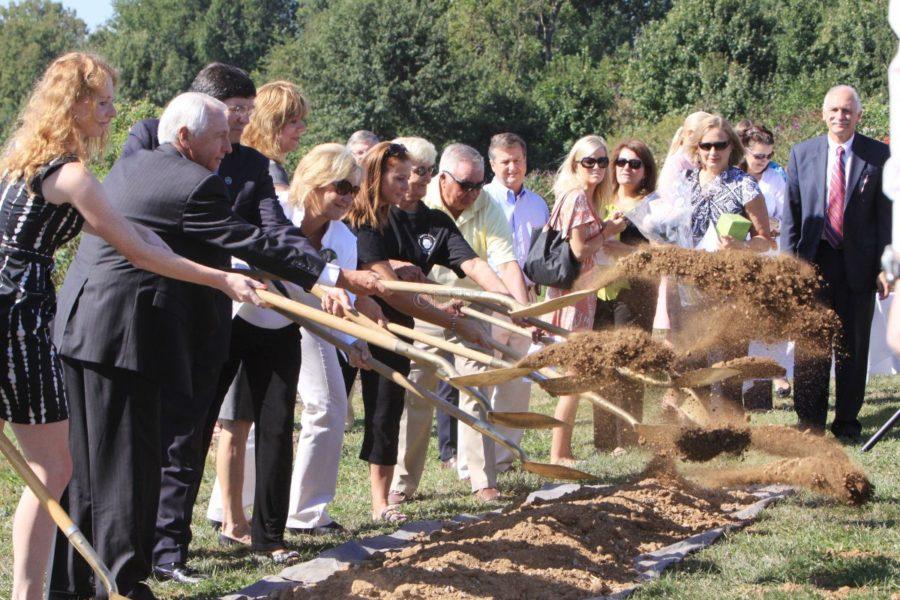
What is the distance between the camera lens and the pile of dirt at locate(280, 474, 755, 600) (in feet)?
15.8

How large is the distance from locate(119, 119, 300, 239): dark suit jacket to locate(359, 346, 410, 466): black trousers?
5.20 ft

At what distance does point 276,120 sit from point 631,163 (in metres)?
3.06

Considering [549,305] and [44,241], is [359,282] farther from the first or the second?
[44,241]

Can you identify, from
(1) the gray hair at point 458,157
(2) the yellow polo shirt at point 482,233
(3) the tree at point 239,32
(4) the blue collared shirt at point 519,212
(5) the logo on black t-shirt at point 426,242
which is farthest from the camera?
(3) the tree at point 239,32

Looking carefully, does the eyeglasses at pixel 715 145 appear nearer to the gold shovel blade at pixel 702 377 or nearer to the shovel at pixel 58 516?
the gold shovel blade at pixel 702 377

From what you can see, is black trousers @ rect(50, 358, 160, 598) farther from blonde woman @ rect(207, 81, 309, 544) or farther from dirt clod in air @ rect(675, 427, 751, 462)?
dirt clod in air @ rect(675, 427, 751, 462)

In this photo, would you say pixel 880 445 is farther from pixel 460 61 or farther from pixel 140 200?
pixel 460 61

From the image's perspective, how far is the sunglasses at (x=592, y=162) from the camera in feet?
27.4

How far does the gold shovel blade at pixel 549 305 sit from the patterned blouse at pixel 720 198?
317cm

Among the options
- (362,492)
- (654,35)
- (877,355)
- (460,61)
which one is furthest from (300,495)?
(460,61)

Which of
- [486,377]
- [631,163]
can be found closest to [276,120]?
[486,377]

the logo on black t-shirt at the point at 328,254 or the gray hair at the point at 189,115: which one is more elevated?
the gray hair at the point at 189,115

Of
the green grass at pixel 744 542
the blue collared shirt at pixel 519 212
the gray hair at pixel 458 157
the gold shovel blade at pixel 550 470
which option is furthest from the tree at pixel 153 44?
the gold shovel blade at pixel 550 470

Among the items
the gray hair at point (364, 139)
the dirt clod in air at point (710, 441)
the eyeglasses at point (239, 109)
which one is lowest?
the dirt clod in air at point (710, 441)
